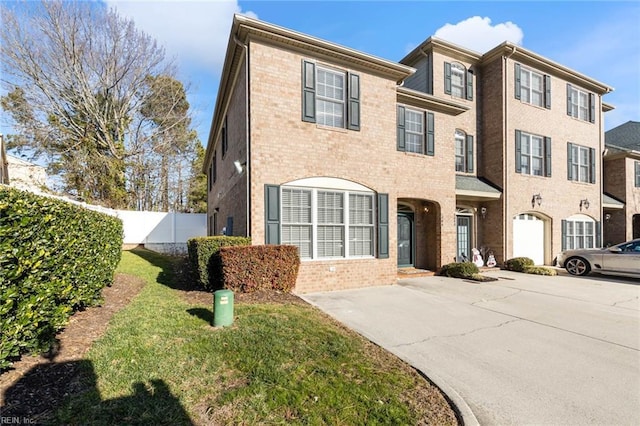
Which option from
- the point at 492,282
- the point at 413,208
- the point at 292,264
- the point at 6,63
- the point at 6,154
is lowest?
the point at 492,282

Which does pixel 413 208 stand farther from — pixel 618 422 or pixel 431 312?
pixel 618 422

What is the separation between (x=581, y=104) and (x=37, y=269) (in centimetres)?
2185

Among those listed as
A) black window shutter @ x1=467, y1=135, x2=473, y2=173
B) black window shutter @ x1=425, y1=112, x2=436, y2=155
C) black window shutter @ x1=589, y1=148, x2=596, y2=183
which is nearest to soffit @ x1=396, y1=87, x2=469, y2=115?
black window shutter @ x1=425, y1=112, x2=436, y2=155

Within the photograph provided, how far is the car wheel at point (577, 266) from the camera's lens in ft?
38.7

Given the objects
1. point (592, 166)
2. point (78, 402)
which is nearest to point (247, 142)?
point (78, 402)

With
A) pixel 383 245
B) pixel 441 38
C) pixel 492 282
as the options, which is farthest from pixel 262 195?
pixel 441 38

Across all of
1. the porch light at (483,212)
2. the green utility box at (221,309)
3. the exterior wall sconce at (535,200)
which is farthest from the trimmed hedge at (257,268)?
the exterior wall sconce at (535,200)

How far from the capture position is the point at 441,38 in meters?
12.8

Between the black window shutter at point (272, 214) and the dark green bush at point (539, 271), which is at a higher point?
the black window shutter at point (272, 214)

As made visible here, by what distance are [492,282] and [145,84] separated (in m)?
24.5

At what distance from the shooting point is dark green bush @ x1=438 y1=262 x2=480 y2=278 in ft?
35.2

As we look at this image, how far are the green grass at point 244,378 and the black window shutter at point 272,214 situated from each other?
301cm

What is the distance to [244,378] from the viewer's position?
345 cm

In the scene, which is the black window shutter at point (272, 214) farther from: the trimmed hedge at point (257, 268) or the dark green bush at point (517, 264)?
the dark green bush at point (517, 264)
